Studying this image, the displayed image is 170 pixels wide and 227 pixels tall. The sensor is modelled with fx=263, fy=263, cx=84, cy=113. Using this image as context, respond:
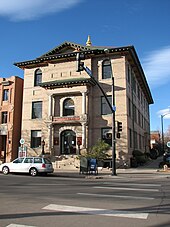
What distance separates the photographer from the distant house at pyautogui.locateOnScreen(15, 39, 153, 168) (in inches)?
1154

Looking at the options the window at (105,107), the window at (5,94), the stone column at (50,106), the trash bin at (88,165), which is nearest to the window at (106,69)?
the window at (105,107)

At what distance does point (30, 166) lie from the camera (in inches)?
795

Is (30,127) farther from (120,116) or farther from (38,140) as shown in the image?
(120,116)

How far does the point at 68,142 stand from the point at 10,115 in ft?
29.6

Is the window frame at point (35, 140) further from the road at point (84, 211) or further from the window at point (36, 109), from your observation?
the road at point (84, 211)

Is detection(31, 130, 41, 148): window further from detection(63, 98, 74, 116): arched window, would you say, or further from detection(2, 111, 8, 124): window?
detection(2, 111, 8, 124): window

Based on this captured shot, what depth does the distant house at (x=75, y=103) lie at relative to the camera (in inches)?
1154

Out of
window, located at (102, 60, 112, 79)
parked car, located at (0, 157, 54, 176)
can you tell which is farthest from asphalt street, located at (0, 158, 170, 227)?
window, located at (102, 60, 112, 79)

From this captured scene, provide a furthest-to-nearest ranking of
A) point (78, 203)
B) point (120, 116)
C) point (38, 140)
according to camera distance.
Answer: point (38, 140) → point (120, 116) → point (78, 203)

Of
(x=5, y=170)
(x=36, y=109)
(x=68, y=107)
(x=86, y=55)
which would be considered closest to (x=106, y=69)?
(x=86, y=55)

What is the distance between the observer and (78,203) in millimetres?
8344

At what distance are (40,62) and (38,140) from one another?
997 cm

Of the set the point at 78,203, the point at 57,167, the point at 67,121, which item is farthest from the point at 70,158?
the point at 78,203

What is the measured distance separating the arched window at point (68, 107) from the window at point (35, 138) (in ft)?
14.1
